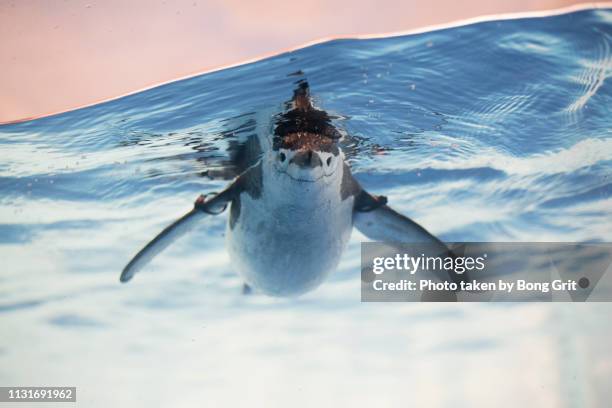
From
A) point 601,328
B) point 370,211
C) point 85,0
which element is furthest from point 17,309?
point 601,328

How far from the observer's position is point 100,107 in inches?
185

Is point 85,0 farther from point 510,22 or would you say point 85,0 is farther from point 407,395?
point 407,395

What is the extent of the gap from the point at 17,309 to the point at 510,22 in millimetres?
8663

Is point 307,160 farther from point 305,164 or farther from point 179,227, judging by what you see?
point 179,227

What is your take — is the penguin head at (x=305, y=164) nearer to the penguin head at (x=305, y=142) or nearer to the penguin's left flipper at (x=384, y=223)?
the penguin head at (x=305, y=142)

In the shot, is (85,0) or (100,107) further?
(100,107)

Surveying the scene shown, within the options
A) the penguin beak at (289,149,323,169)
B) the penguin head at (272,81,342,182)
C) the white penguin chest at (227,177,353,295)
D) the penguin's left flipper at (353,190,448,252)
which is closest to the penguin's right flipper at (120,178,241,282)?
the white penguin chest at (227,177,353,295)

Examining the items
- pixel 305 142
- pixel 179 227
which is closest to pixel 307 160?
pixel 305 142

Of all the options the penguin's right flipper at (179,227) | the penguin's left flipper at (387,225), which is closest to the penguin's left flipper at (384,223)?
the penguin's left flipper at (387,225)

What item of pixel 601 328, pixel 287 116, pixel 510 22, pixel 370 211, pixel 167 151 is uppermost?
pixel 510 22
